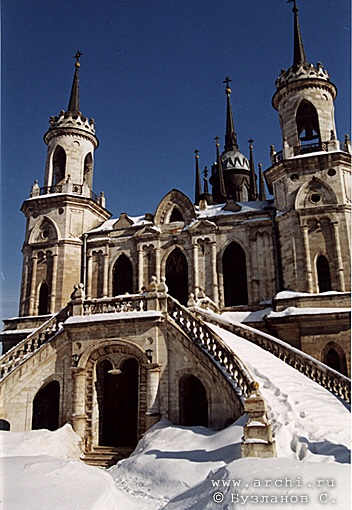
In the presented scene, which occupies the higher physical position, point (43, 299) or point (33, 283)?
point (33, 283)

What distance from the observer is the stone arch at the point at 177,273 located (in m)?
28.0

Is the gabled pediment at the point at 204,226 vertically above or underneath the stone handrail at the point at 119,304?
above

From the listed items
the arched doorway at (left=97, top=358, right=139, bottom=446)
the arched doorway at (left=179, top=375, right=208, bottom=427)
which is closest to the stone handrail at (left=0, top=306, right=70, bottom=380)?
the arched doorway at (left=97, top=358, right=139, bottom=446)

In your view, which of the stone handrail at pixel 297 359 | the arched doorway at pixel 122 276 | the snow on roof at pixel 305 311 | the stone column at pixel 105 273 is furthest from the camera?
the arched doorway at pixel 122 276

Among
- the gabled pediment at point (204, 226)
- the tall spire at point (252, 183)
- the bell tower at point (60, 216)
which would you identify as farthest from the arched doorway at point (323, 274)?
the tall spire at point (252, 183)

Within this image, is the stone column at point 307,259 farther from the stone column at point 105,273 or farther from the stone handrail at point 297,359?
the stone column at point 105,273

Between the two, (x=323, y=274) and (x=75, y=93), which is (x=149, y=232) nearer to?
(x=323, y=274)

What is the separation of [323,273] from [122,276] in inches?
501

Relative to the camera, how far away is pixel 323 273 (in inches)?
958

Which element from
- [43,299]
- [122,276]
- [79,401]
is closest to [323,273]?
[122,276]

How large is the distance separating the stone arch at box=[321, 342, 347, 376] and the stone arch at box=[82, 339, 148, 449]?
8.80m

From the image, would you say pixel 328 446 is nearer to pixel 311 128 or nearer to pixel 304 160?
pixel 304 160

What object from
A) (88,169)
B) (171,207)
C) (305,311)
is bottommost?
(305,311)

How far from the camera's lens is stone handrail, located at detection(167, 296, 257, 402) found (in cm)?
1453
